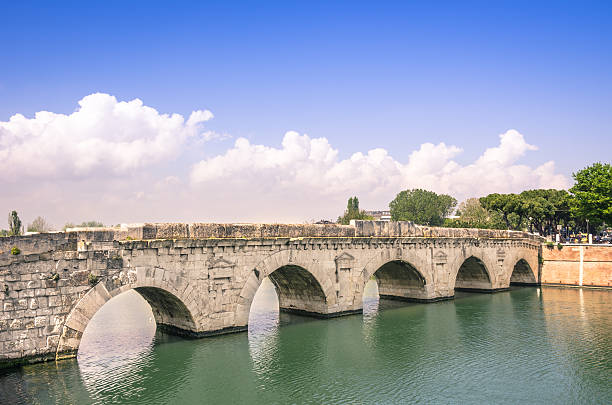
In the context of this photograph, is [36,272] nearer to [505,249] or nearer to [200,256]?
[200,256]

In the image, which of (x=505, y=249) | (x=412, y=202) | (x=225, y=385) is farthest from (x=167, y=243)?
(x=412, y=202)

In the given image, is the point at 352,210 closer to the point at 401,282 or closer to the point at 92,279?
the point at 401,282

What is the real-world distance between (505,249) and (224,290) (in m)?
27.3

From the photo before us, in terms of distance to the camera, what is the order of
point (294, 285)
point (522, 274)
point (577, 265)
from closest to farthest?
point (294, 285) → point (577, 265) → point (522, 274)

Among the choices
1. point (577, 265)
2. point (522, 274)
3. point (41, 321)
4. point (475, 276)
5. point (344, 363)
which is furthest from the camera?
point (522, 274)

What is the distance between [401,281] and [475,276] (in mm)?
8774

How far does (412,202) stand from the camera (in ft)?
337

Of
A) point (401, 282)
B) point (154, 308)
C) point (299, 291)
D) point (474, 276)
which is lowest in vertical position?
point (474, 276)

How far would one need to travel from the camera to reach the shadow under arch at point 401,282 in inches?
1323

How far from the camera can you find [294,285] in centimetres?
2870

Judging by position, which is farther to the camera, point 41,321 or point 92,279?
point 92,279

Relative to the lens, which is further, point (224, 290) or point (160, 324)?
point (160, 324)

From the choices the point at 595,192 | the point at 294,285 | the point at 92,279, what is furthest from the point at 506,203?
the point at 92,279

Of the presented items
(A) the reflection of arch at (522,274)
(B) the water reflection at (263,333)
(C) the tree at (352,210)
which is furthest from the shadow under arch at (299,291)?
(C) the tree at (352,210)
